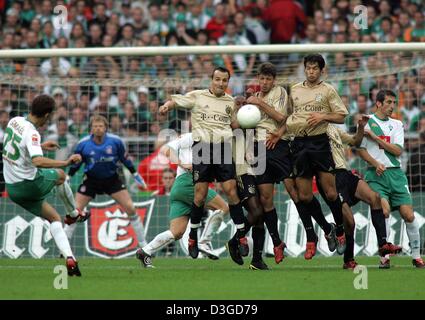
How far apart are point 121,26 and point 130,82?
4.02 meters

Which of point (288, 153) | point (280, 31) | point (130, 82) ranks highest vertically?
point (280, 31)

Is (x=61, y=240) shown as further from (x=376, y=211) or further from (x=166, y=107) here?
(x=376, y=211)

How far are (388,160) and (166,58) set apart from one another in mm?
7258

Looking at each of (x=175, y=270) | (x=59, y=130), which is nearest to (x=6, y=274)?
(x=175, y=270)

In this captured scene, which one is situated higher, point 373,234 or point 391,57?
point 391,57

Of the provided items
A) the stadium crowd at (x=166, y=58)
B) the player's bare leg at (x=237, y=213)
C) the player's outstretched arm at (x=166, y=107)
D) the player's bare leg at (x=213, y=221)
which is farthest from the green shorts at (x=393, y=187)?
the stadium crowd at (x=166, y=58)

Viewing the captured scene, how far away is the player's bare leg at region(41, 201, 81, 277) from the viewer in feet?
35.9

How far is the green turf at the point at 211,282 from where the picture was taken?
357 inches

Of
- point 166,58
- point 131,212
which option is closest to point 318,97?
point 131,212

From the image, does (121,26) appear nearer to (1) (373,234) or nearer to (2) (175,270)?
(1) (373,234)

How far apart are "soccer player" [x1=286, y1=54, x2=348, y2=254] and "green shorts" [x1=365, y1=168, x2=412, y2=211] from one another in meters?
1.02

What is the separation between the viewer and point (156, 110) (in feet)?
57.4

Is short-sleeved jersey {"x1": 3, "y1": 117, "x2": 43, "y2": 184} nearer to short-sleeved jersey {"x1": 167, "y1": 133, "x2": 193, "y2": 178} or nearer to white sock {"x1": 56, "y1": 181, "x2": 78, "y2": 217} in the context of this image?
short-sleeved jersey {"x1": 167, "y1": 133, "x2": 193, "y2": 178}

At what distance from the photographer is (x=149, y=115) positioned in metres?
17.3
